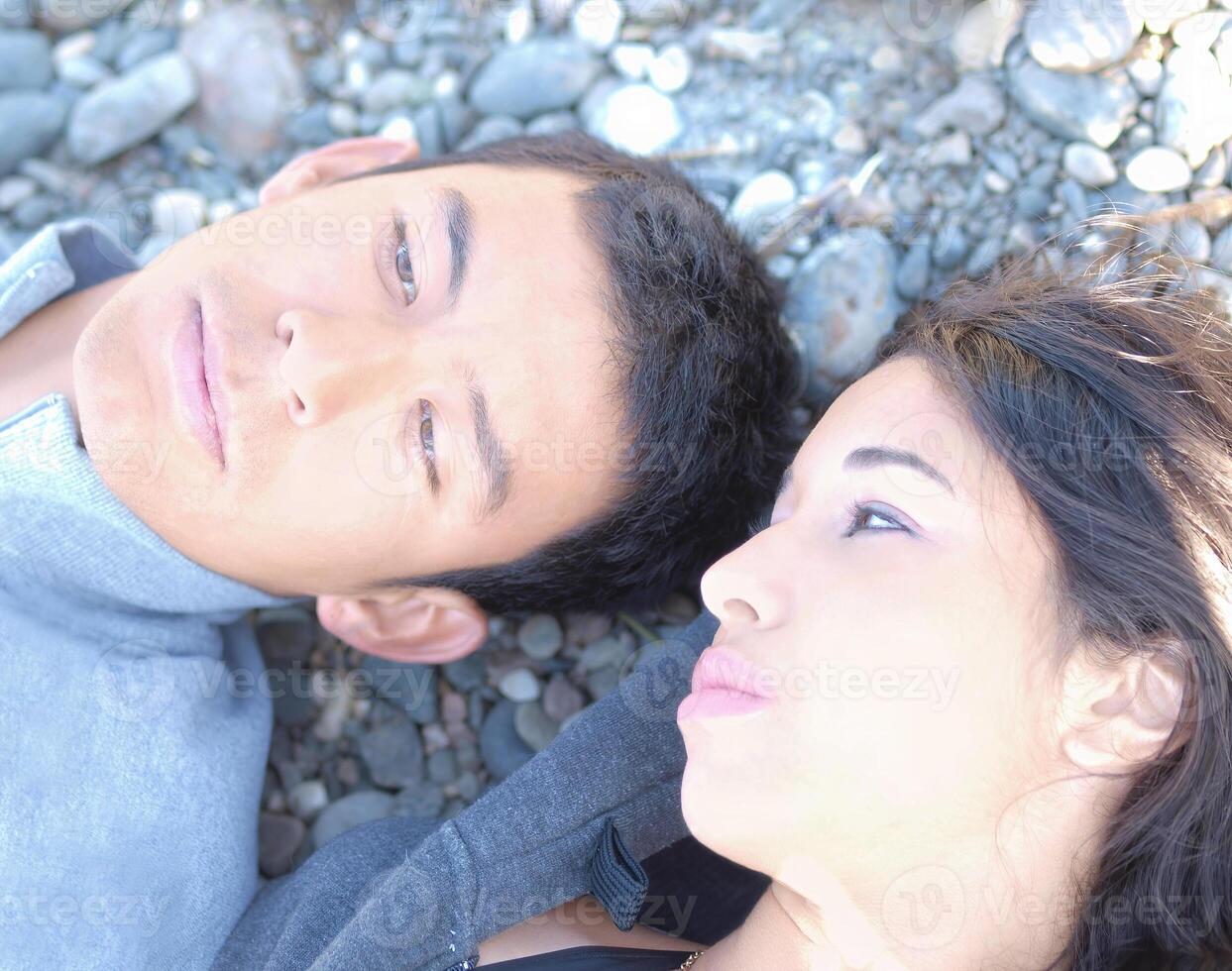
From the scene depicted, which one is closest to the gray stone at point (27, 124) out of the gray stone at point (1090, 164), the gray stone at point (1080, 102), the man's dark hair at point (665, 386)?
the man's dark hair at point (665, 386)

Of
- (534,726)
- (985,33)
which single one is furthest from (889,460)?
(985,33)

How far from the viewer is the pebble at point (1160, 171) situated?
8.63ft

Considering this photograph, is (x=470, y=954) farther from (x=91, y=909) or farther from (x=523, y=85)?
(x=523, y=85)

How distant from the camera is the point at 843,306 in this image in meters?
2.68

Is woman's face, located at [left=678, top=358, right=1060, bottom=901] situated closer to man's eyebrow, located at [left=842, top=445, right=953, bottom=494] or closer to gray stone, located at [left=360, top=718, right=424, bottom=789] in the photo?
man's eyebrow, located at [left=842, top=445, right=953, bottom=494]

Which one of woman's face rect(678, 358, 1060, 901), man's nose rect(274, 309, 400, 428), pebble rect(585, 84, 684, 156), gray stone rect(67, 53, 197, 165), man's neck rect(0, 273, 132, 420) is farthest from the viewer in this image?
gray stone rect(67, 53, 197, 165)

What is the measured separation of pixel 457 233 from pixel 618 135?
1.14 meters

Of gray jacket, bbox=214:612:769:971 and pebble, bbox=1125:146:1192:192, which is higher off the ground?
pebble, bbox=1125:146:1192:192

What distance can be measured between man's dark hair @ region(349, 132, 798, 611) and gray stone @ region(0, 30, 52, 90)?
5.20 ft

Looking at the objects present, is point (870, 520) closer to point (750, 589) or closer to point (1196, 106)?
point (750, 589)

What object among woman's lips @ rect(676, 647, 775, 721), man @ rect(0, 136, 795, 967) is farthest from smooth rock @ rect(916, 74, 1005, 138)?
woman's lips @ rect(676, 647, 775, 721)

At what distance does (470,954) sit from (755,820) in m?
0.71

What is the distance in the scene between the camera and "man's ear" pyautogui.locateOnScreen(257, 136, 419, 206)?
2463 mm

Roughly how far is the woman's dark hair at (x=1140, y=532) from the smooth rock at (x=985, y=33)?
1277mm
